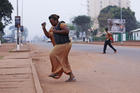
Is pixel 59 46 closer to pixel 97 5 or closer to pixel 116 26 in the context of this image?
pixel 116 26

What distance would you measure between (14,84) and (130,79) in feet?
9.90

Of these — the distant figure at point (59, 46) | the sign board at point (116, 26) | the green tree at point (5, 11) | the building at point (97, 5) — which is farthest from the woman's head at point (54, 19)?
the building at point (97, 5)

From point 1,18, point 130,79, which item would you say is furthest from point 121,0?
point 130,79

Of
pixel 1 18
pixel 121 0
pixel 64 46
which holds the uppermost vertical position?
pixel 121 0

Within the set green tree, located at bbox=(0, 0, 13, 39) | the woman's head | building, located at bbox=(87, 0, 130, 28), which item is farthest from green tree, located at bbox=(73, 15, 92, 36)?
the woman's head

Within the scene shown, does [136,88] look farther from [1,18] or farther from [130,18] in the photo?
[130,18]

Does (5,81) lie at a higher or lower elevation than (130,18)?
lower

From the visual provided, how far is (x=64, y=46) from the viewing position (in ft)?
29.0

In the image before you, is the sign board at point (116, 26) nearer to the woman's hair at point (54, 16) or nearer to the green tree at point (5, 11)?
the green tree at point (5, 11)

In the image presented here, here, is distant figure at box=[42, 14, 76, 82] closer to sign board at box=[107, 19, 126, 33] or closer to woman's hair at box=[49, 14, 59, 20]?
woman's hair at box=[49, 14, 59, 20]

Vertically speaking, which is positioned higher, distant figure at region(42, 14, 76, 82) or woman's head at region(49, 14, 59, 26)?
woman's head at region(49, 14, 59, 26)

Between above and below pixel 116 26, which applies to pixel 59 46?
below

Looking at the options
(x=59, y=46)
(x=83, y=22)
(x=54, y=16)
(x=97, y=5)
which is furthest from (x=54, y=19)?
(x=97, y=5)

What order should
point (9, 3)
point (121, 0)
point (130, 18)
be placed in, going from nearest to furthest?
point (9, 3)
point (130, 18)
point (121, 0)
